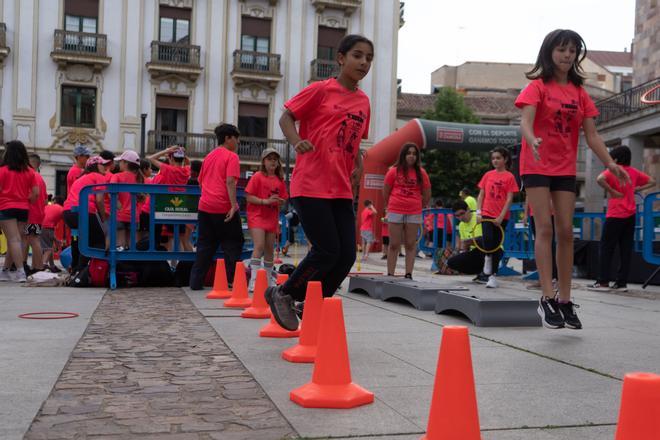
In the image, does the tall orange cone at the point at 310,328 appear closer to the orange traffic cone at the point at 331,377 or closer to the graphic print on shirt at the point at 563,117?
the orange traffic cone at the point at 331,377

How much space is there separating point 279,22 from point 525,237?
22.7m

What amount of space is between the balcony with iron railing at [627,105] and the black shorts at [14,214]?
55.5 ft

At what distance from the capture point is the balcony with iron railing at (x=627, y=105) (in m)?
21.7

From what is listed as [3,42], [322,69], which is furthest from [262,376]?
[322,69]

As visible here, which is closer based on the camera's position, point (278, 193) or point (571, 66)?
point (571, 66)

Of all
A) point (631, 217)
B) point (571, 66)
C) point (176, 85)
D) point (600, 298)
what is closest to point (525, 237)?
point (631, 217)

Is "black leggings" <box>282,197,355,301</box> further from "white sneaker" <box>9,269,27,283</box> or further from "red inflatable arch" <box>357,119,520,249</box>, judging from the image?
"red inflatable arch" <box>357,119,520,249</box>

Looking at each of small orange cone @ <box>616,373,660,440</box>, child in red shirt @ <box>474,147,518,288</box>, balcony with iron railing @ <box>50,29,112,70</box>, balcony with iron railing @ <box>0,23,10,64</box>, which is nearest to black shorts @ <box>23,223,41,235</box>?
child in red shirt @ <box>474,147,518,288</box>

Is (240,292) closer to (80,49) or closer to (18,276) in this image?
(18,276)

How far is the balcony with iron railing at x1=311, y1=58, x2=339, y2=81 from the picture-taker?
31869mm

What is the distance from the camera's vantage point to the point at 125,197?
9.24 m

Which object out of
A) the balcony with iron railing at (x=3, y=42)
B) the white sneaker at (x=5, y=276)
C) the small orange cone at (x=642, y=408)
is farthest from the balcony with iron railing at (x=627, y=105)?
the balcony with iron railing at (x=3, y=42)

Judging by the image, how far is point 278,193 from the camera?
842cm

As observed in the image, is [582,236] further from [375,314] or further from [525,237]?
[375,314]
